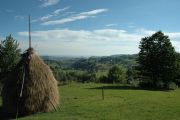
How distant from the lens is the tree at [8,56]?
1708 inches

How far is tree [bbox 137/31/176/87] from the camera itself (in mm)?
59375

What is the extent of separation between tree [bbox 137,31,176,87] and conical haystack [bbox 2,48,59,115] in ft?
133

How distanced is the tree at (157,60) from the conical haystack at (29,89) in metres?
40.7

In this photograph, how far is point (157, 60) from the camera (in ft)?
200

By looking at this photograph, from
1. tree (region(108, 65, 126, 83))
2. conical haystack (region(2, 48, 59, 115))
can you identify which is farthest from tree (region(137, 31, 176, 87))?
conical haystack (region(2, 48, 59, 115))

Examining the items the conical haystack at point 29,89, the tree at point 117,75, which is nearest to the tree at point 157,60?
the tree at point 117,75

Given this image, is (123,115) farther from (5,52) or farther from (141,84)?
(141,84)

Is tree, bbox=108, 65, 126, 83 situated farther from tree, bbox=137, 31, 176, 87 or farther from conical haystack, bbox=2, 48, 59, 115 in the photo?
conical haystack, bbox=2, 48, 59, 115

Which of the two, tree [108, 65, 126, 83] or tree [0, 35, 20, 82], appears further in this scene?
tree [108, 65, 126, 83]

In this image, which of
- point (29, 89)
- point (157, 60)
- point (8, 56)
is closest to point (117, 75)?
point (157, 60)

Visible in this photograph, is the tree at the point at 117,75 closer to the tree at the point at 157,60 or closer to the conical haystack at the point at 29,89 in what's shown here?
the tree at the point at 157,60

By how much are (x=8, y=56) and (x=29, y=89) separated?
25025mm

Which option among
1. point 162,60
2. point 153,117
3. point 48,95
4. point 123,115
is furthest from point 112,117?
point 162,60

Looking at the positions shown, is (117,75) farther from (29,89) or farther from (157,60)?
(29,89)
